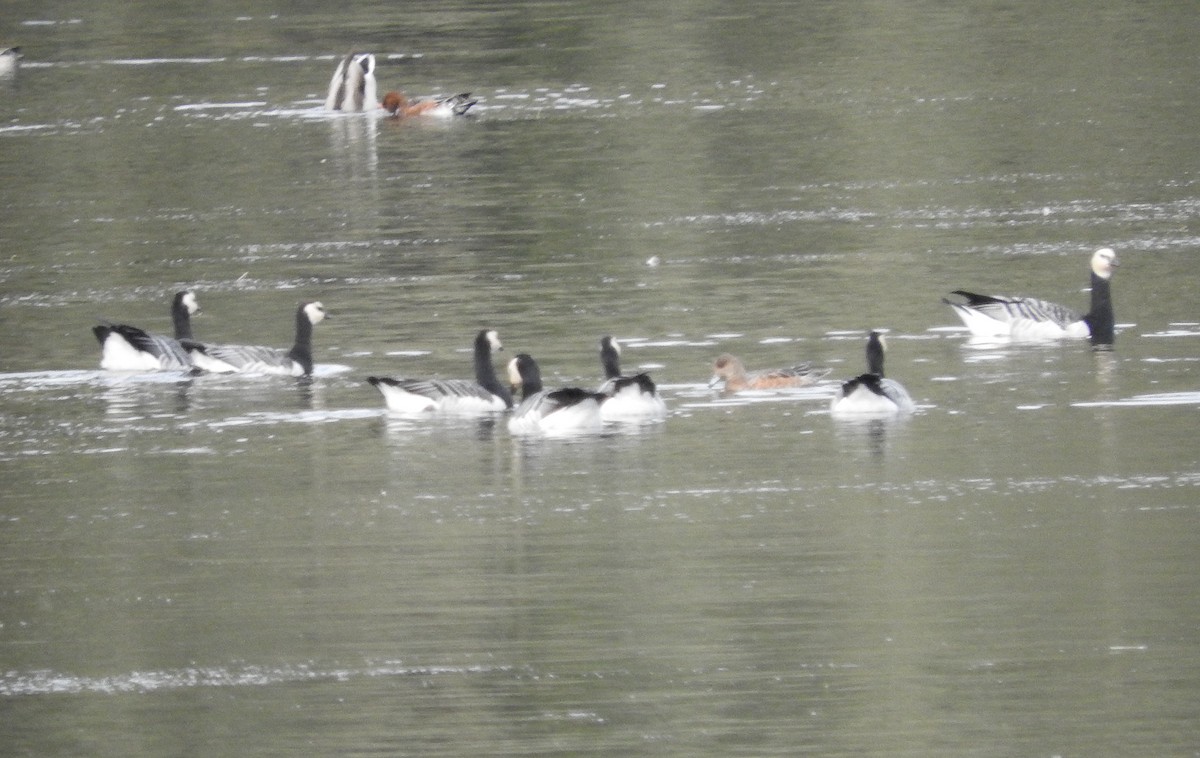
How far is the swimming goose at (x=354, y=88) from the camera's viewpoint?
38156 millimetres

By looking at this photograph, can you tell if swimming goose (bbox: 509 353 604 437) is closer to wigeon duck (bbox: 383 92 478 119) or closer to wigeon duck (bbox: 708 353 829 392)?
wigeon duck (bbox: 708 353 829 392)

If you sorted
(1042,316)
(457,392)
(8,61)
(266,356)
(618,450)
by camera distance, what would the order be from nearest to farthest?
(618,450) < (457,392) < (266,356) < (1042,316) < (8,61)

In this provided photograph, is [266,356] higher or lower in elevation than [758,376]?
higher

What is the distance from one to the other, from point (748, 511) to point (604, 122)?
21.3 metres

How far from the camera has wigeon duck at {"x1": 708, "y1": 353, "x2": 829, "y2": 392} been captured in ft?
57.0

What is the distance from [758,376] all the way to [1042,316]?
10.5 ft

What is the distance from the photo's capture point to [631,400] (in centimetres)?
1656

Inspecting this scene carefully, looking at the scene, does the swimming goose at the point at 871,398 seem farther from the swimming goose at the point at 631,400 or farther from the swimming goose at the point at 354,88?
the swimming goose at the point at 354,88

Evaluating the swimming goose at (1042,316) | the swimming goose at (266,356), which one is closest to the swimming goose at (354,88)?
the swimming goose at (266,356)

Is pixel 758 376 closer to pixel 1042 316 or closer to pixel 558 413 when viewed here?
pixel 558 413

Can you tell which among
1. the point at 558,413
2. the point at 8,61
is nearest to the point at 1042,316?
the point at 558,413

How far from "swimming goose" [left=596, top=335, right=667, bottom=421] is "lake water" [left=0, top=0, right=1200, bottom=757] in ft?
0.65

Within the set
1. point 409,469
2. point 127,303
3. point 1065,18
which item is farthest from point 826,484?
point 1065,18

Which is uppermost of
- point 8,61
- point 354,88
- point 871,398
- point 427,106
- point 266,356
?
point 8,61
